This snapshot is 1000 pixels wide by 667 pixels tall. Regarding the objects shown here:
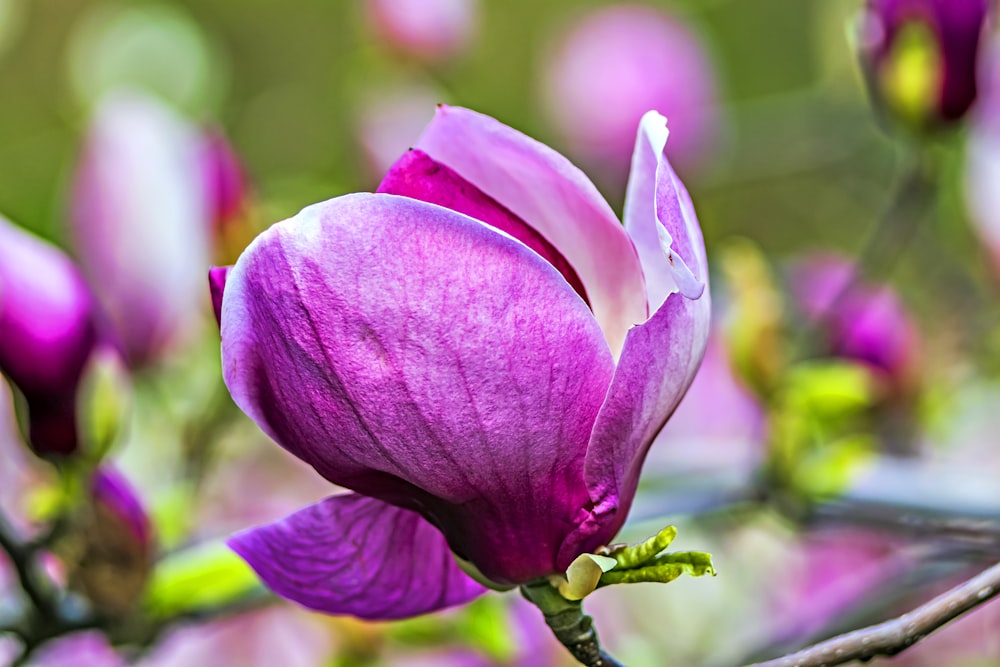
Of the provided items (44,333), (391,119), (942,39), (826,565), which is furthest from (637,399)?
(391,119)

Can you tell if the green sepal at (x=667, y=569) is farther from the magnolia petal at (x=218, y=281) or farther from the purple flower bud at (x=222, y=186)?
the purple flower bud at (x=222, y=186)

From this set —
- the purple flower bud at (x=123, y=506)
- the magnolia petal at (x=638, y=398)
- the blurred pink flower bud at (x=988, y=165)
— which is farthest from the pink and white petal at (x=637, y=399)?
the blurred pink flower bud at (x=988, y=165)

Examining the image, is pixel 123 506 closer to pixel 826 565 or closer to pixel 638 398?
pixel 638 398

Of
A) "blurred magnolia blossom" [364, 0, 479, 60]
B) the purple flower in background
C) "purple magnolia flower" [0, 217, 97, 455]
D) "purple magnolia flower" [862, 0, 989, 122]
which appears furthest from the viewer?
"blurred magnolia blossom" [364, 0, 479, 60]

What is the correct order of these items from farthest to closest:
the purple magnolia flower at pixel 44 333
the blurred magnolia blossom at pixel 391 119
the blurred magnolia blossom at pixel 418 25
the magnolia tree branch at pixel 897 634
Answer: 1. the blurred magnolia blossom at pixel 418 25
2. the blurred magnolia blossom at pixel 391 119
3. the purple magnolia flower at pixel 44 333
4. the magnolia tree branch at pixel 897 634

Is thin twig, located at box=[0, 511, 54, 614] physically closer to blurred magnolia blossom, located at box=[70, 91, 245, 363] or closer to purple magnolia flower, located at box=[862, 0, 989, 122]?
blurred magnolia blossom, located at box=[70, 91, 245, 363]

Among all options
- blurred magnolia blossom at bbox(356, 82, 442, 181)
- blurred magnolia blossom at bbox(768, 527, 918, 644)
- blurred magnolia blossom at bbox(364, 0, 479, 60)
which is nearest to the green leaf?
blurred magnolia blossom at bbox(768, 527, 918, 644)

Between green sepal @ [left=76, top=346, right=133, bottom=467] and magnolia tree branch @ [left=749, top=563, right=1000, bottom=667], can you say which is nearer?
magnolia tree branch @ [left=749, top=563, right=1000, bottom=667]
